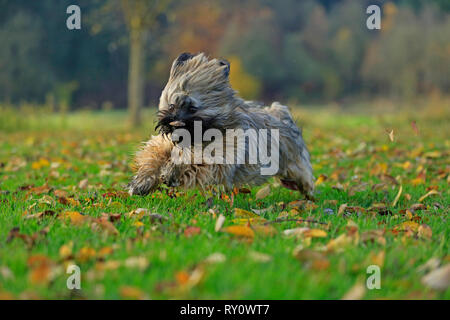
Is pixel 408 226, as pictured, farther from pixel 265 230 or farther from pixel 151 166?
pixel 151 166

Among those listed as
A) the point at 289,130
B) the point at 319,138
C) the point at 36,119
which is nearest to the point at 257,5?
the point at 36,119

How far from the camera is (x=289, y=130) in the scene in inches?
212

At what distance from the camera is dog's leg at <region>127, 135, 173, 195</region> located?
15.3ft

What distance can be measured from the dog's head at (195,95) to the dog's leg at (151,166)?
1.21 feet

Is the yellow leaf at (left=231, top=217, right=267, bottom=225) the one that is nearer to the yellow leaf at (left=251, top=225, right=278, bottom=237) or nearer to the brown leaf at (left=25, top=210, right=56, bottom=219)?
the yellow leaf at (left=251, top=225, right=278, bottom=237)

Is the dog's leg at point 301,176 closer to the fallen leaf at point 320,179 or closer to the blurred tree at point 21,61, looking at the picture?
the fallen leaf at point 320,179

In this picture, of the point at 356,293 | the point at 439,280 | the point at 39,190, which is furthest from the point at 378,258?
the point at 39,190

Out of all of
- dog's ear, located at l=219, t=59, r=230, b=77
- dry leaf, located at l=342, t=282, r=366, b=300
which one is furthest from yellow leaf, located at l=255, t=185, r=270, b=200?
dry leaf, located at l=342, t=282, r=366, b=300

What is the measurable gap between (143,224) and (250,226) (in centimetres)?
75

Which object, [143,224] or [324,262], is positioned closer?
[324,262]

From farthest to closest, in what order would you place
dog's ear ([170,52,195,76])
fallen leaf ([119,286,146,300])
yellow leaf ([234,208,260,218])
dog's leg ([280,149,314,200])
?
dog's leg ([280,149,314,200]) → dog's ear ([170,52,195,76]) → yellow leaf ([234,208,260,218]) → fallen leaf ([119,286,146,300])

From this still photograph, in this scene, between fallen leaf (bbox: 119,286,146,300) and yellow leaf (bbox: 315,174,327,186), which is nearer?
fallen leaf (bbox: 119,286,146,300)

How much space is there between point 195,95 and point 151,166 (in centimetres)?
82
